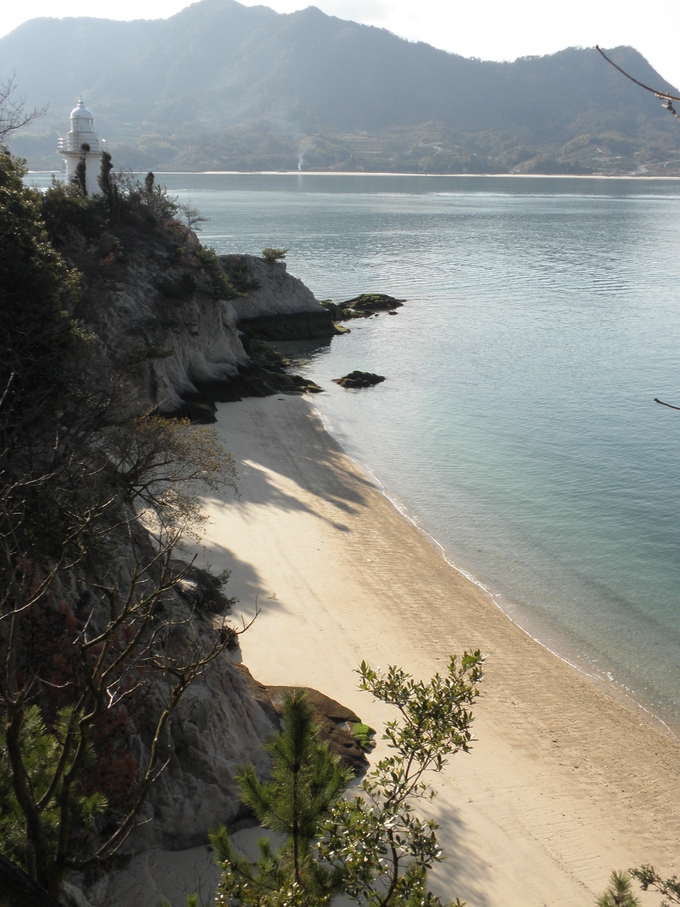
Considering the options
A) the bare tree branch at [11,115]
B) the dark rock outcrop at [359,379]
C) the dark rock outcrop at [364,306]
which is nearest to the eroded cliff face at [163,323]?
the dark rock outcrop at [359,379]

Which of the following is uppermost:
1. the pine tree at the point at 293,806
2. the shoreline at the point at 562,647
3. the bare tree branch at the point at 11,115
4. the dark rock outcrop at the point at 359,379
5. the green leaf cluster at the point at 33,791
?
the bare tree branch at the point at 11,115

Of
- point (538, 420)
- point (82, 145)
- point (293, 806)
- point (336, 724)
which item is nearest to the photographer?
point (293, 806)

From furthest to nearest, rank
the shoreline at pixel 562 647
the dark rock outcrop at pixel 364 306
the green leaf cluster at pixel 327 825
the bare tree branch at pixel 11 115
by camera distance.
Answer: the dark rock outcrop at pixel 364 306 → the shoreline at pixel 562 647 → the bare tree branch at pixel 11 115 → the green leaf cluster at pixel 327 825

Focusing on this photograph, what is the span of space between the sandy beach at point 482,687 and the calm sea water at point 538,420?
4.09ft

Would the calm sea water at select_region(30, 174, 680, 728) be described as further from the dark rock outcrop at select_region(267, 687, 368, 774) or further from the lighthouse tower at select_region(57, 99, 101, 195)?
the lighthouse tower at select_region(57, 99, 101, 195)

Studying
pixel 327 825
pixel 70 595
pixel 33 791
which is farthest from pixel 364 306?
pixel 33 791

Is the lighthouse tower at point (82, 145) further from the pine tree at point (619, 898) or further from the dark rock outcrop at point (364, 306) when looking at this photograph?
the pine tree at point (619, 898)

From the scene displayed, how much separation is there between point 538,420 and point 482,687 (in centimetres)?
2059

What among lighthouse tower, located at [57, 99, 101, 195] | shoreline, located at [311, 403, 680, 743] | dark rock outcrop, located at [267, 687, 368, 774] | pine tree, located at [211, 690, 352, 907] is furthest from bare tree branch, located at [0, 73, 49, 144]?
lighthouse tower, located at [57, 99, 101, 195]

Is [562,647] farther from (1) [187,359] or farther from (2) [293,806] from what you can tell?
(1) [187,359]

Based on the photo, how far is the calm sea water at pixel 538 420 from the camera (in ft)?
61.4

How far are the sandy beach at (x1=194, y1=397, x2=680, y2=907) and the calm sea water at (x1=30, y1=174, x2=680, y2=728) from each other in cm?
125

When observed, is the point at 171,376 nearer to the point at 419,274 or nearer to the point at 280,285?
the point at 280,285

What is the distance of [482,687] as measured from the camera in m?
14.9
